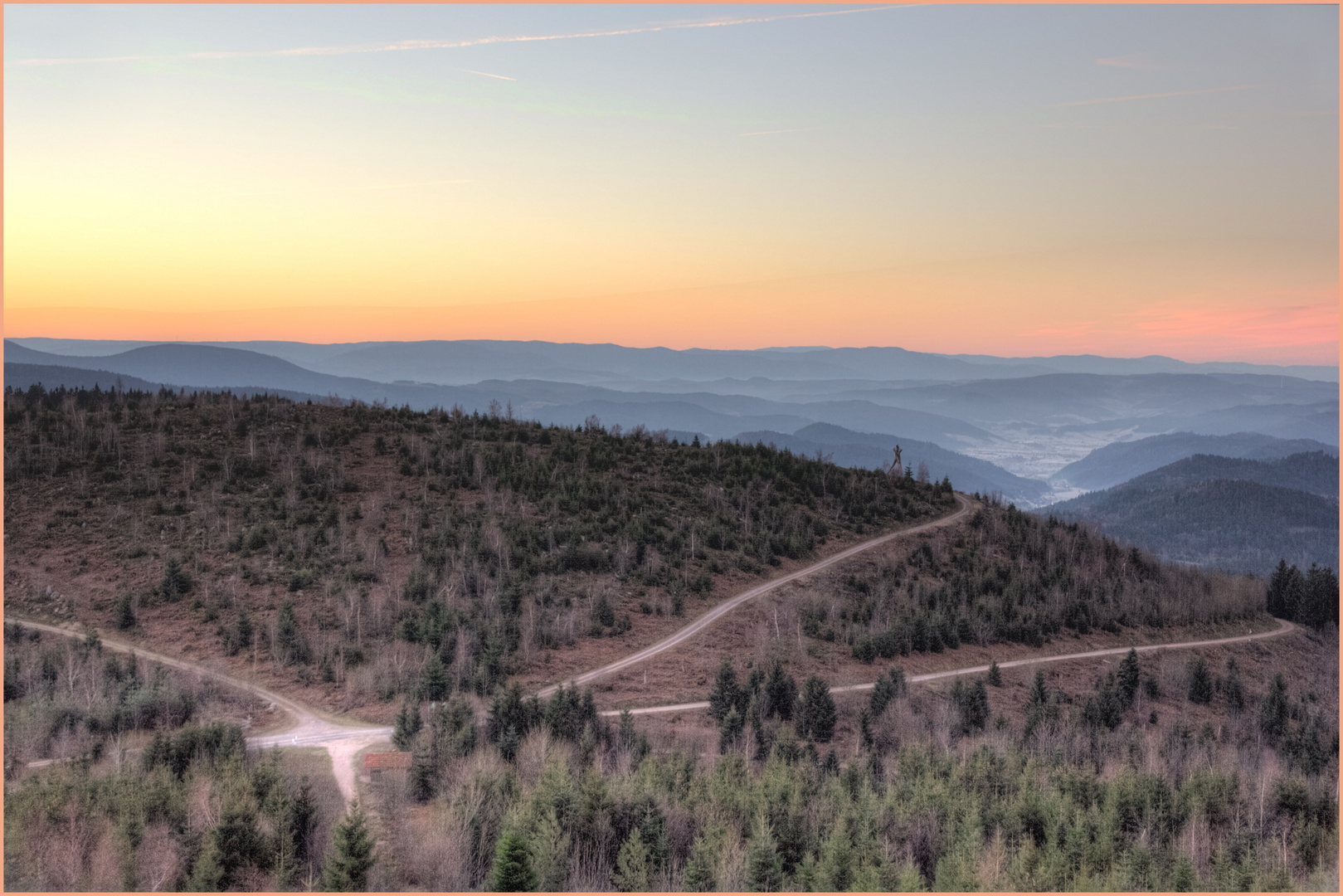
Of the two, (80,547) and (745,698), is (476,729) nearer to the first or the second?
(745,698)

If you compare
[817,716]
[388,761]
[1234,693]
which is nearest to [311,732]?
[388,761]

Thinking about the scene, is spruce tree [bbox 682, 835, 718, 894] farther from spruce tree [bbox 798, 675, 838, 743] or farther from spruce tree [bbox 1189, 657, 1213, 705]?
spruce tree [bbox 1189, 657, 1213, 705]

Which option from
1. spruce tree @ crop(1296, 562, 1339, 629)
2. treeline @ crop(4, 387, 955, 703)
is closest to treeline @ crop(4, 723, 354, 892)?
treeline @ crop(4, 387, 955, 703)

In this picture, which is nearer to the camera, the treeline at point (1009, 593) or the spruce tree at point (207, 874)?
the spruce tree at point (207, 874)

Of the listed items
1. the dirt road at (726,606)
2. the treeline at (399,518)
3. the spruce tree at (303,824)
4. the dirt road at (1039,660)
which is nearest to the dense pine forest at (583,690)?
the spruce tree at (303,824)

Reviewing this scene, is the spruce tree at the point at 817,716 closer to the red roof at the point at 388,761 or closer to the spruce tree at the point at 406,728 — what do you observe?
the spruce tree at the point at 406,728

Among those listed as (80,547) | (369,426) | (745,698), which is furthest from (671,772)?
(369,426)
